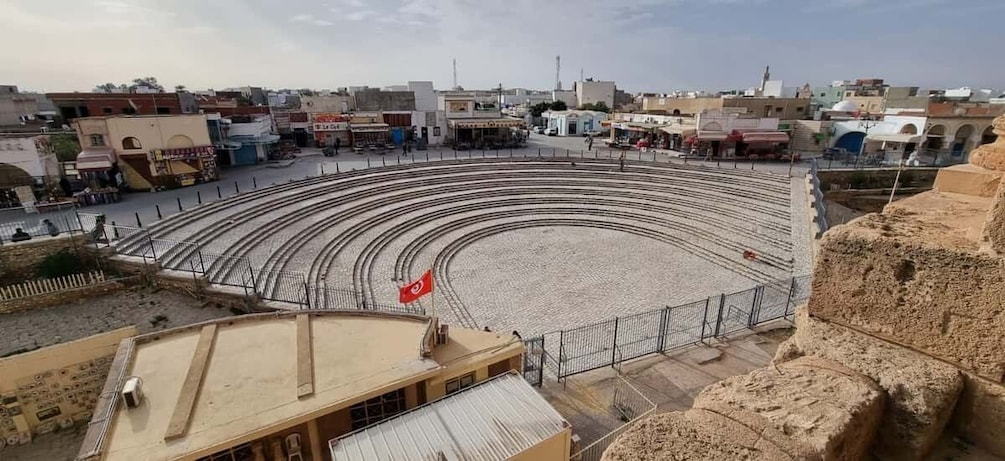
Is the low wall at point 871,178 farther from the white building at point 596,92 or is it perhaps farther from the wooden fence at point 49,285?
the white building at point 596,92

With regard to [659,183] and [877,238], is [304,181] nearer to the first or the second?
[659,183]

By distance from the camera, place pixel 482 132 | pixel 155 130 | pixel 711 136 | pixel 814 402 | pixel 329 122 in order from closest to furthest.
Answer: pixel 814 402, pixel 155 130, pixel 711 136, pixel 329 122, pixel 482 132

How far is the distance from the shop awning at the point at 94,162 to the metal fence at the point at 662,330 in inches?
844

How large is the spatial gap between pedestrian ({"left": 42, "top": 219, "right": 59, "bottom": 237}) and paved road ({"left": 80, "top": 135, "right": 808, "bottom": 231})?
196 cm

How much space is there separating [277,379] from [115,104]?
3093cm

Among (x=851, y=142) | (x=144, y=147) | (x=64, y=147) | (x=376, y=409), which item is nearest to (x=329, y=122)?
(x=144, y=147)

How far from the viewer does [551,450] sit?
609cm

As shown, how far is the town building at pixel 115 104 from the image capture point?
27766 millimetres

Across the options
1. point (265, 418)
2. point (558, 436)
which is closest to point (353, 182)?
point (265, 418)

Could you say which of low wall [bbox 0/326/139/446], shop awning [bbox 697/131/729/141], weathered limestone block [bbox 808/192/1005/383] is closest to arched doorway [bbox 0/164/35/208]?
low wall [bbox 0/326/139/446]

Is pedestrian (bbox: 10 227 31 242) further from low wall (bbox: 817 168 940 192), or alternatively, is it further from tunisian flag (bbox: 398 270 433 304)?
low wall (bbox: 817 168 940 192)

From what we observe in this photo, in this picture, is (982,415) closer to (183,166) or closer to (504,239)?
(504,239)

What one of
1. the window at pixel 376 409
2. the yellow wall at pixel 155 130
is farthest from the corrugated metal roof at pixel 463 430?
the yellow wall at pixel 155 130

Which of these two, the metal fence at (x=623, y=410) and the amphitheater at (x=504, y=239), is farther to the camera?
the amphitheater at (x=504, y=239)
